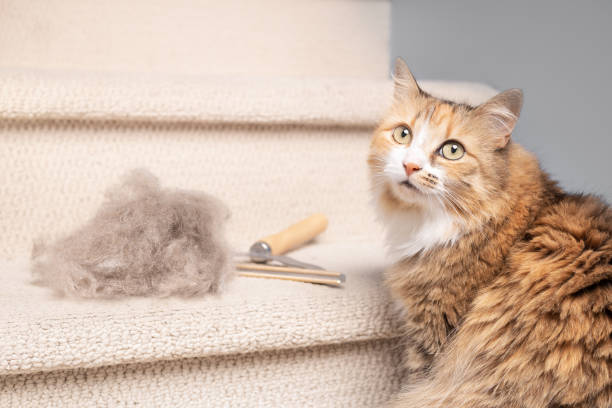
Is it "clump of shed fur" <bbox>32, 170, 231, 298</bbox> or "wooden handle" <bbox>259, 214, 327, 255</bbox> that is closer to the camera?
"clump of shed fur" <bbox>32, 170, 231, 298</bbox>

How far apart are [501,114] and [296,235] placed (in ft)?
2.03

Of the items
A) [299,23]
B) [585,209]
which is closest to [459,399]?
[585,209]

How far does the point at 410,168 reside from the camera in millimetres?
956

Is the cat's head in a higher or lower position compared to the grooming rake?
higher

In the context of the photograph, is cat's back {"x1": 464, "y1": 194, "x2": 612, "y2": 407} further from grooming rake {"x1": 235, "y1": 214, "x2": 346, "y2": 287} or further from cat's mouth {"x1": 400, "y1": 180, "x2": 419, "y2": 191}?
grooming rake {"x1": 235, "y1": 214, "x2": 346, "y2": 287}

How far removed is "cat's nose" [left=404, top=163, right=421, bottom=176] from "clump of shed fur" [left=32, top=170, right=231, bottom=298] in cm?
43

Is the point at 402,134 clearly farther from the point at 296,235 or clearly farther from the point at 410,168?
the point at 296,235

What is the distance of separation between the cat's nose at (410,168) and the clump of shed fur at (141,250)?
43cm

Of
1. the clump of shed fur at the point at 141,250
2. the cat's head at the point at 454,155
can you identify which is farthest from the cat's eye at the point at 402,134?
the clump of shed fur at the point at 141,250

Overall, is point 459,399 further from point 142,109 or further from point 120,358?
point 142,109

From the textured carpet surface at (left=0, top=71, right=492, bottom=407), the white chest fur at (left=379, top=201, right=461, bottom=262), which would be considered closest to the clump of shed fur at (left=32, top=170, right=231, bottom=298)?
the textured carpet surface at (left=0, top=71, right=492, bottom=407)

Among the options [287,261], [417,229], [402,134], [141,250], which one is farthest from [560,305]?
[141,250]

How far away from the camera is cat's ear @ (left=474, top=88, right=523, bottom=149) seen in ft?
3.14

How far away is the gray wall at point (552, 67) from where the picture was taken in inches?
51.1
